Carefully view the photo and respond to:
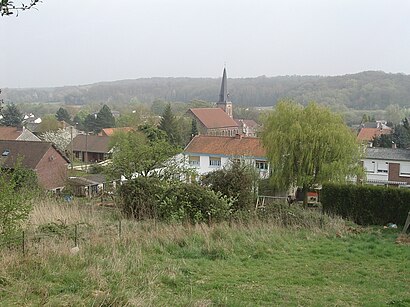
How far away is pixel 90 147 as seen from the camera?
59.9m

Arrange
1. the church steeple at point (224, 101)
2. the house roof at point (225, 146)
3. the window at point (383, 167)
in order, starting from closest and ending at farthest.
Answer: the window at point (383, 167), the house roof at point (225, 146), the church steeple at point (224, 101)

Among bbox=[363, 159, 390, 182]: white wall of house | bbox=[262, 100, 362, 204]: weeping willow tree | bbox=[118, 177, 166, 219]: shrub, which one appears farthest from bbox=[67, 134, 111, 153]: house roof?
bbox=[118, 177, 166, 219]: shrub

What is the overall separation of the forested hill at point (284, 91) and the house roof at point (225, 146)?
6177cm

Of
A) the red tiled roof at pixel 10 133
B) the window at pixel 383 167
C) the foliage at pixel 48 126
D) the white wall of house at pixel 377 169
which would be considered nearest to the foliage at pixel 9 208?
the white wall of house at pixel 377 169

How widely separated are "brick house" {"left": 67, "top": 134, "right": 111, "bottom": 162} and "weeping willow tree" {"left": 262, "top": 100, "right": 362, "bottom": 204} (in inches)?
1366

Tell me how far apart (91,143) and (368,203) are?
46.4 meters

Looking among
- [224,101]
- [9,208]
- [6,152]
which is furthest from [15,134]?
[224,101]

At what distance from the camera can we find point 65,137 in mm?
61750

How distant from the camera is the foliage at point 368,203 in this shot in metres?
18.5

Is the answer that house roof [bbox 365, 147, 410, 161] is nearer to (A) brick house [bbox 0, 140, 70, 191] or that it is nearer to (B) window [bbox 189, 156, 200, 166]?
(B) window [bbox 189, 156, 200, 166]

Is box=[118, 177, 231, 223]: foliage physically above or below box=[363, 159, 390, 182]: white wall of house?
above

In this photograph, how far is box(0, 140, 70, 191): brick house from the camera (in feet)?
112

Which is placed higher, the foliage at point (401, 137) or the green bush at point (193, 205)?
the green bush at point (193, 205)

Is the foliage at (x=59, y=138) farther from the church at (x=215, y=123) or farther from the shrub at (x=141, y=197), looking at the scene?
the shrub at (x=141, y=197)
